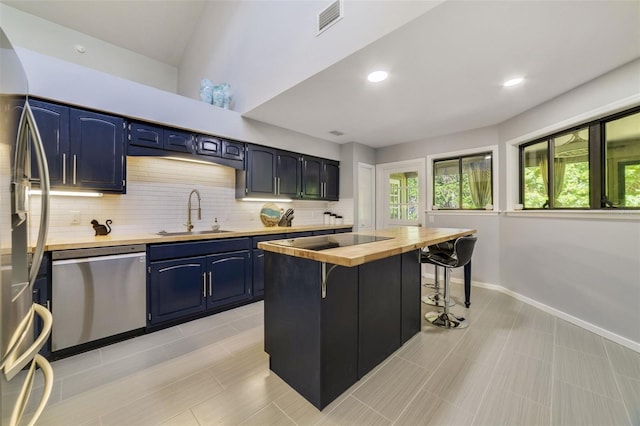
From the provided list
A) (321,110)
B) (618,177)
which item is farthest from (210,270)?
(618,177)

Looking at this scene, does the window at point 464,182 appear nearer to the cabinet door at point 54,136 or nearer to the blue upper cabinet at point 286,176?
the blue upper cabinet at point 286,176

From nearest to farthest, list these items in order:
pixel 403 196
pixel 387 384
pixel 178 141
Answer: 1. pixel 387 384
2. pixel 178 141
3. pixel 403 196

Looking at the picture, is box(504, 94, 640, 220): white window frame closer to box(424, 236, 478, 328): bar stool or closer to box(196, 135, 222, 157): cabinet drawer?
box(424, 236, 478, 328): bar stool

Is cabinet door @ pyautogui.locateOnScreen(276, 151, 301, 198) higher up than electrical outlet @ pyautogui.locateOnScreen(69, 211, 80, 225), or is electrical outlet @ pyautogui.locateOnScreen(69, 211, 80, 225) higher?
cabinet door @ pyautogui.locateOnScreen(276, 151, 301, 198)

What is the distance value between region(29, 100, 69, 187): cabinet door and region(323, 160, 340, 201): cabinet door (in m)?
3.39

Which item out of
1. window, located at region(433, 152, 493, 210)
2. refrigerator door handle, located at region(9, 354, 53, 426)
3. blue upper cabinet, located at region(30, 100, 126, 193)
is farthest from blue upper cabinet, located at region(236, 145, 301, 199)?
refrigerator door handle, located at region(9, 354, 53, 426)

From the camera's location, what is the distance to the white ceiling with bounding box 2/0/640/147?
67.0 inches

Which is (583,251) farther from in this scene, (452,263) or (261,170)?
(261,170)

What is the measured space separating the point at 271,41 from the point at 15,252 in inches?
124

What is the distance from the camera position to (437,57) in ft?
6.83

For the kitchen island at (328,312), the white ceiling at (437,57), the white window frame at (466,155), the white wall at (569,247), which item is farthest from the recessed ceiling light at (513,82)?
the kitchen island at (328,312)

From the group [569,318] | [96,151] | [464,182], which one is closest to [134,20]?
[96,151]

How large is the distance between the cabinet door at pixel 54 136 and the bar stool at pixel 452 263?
12.0ft

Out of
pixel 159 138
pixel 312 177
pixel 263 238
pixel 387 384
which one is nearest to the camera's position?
pixel 387 384
